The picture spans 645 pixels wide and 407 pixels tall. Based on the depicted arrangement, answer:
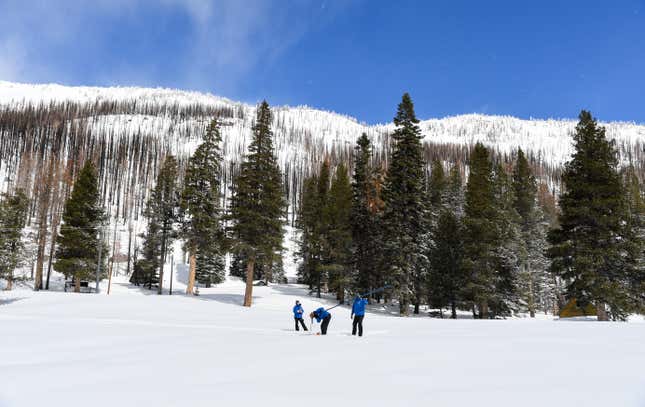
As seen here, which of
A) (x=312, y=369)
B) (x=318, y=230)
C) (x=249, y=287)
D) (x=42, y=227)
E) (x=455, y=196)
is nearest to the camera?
(x=312, y=369)

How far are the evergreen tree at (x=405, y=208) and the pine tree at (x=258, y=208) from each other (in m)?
8.47

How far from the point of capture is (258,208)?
31.4 metres


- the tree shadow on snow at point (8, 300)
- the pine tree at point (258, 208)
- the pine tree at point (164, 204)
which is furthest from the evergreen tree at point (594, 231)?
the tree shadow on snow at point (8, 300)

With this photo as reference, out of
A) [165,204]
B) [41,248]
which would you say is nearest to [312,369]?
[165,204]

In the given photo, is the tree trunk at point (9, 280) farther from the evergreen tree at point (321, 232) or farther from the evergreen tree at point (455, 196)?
the evergreen tree at point (455, 196)

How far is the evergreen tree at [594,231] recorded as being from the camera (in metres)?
23.5

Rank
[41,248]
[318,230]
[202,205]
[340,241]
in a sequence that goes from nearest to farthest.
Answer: [202,205] < [340,241] < [41,248] < [318,230]

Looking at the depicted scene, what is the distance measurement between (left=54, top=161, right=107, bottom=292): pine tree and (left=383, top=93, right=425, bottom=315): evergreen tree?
26.7 meters

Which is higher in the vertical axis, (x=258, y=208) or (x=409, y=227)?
(x=258, y=208)

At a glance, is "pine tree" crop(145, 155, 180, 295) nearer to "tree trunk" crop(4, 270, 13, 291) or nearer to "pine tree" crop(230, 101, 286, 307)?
"pine tree" crop(230, 101, 286, 307)

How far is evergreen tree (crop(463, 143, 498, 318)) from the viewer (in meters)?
30.0

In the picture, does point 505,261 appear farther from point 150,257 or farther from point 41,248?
point 41,248

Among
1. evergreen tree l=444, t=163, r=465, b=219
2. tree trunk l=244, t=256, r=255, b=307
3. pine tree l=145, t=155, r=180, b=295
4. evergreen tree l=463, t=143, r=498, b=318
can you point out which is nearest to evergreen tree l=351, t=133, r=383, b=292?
evergreen tree l=463, t=143, r=498, b=318

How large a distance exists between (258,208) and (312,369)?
23870 millimetres
